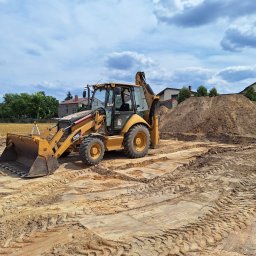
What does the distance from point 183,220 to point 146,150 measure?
6179 millimetres

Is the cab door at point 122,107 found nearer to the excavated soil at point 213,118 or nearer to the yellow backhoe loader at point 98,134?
the yellow backhoe loader at point 98,134

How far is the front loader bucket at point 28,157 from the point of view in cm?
870

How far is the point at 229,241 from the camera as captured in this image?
4762 mm

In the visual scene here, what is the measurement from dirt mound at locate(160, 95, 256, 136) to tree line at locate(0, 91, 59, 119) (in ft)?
205

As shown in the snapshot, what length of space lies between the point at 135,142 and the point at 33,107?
73.4m

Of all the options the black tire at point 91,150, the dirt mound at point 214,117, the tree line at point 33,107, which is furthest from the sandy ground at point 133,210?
the tree line at point 33,107

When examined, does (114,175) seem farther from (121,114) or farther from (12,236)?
(12,236)

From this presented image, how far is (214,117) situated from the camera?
1919 cm

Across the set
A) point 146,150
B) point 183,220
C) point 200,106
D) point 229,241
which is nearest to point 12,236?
point 183,220

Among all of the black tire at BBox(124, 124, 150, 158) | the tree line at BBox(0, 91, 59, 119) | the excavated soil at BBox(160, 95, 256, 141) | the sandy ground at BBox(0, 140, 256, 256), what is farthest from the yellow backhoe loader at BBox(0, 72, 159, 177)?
the tree line at BBox(0, 91, 59, 119)

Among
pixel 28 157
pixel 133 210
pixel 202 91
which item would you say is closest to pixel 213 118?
pixel 28 157

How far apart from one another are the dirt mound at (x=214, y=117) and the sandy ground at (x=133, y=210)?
8249mm

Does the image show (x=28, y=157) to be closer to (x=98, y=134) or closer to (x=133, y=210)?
(x=98, y=134)

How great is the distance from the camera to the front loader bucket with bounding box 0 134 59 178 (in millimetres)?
8703
